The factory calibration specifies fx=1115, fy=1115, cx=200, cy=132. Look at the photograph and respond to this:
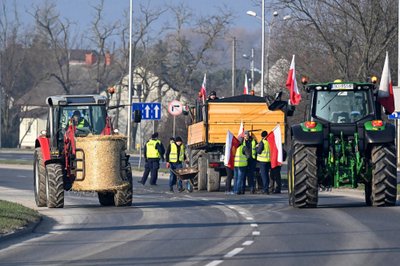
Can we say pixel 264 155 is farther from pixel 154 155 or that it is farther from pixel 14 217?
pixel 14 217

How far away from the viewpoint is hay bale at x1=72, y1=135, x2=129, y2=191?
24.1 meters

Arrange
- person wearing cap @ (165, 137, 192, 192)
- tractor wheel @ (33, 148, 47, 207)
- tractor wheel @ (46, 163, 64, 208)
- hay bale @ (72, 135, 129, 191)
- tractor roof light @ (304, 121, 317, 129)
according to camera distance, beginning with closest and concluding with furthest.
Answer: tractor roof light @ (304, 121, 317, 129)
hay bale @ (72, 135, 129, 191)
tractor wheel @ (46, 163, 64, 208)
tractor wheel @ (33, 148, 47, 207)
person wearing cap @ (165, 137, 192, 192)

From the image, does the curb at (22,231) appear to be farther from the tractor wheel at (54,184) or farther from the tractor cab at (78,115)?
the tractor cab at (78,115)

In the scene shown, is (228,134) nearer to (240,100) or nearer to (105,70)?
(240,100)

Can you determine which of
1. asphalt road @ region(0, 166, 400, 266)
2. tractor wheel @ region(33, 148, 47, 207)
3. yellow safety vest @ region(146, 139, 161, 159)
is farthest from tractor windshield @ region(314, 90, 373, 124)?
yellow safety vest @ region(146, 139, 161, 159)

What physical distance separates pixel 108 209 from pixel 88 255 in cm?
935

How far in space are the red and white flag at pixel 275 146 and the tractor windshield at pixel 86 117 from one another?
250 inches

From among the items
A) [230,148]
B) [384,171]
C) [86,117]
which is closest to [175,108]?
[230,148]

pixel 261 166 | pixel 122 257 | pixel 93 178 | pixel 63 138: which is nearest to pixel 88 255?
pixel 122 257

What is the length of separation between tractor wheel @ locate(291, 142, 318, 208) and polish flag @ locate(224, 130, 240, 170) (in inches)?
274

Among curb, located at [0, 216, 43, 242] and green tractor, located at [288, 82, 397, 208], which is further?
green tractor, located at [288, 82, 397, 208]

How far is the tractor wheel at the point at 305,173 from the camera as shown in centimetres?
2345

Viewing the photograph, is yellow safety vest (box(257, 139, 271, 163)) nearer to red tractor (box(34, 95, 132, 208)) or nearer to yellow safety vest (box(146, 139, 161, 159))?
red tractor (box(34, 95, 132, 208))

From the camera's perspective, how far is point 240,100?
32.0m
